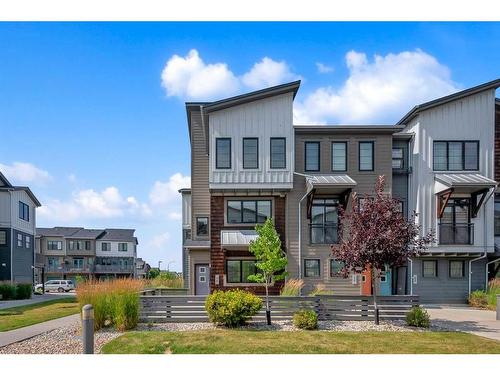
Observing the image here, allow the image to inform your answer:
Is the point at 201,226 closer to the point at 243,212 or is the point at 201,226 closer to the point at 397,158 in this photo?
the point at 243,212

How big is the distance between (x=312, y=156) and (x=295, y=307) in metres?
9.31

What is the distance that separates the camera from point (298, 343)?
10.2m

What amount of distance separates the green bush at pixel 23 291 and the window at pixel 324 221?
19.8 m

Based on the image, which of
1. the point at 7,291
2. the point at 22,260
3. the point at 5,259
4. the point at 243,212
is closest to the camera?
the point at 243,212

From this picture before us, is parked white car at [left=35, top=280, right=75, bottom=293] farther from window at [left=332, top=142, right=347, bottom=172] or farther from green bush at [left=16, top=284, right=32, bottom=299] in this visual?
window at [left=332, top=142, right=347, bottom=172]

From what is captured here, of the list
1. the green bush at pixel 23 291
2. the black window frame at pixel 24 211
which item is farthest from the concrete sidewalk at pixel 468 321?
the black window frame at pixel 24 211

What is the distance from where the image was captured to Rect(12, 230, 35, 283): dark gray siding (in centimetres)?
3456

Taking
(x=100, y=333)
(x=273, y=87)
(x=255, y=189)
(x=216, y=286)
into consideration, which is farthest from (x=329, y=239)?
(x=100, y=333)

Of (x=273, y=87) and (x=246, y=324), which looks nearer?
(x=246, y=324)

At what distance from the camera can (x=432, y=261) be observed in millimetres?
21609

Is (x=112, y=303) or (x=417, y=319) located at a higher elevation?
(x=112, y=303)

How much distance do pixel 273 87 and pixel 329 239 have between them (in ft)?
24.5

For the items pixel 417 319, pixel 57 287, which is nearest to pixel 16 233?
pixel 57 287
